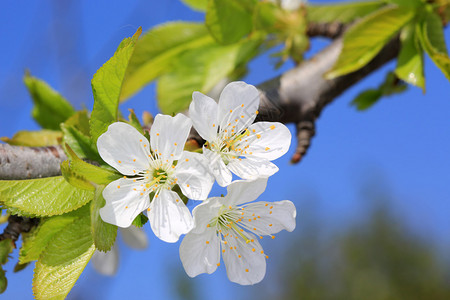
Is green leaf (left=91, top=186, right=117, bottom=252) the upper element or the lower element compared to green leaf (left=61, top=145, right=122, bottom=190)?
A: lower

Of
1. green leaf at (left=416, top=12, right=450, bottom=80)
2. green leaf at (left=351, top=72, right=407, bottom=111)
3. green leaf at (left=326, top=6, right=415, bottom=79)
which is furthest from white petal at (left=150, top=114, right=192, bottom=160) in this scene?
green leaf at (left=351, top=72, right=407, bottom=111)

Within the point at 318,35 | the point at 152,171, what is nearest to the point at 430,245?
the point at 318,35

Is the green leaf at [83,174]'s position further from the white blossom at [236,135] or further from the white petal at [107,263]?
the white petal at [107,263]

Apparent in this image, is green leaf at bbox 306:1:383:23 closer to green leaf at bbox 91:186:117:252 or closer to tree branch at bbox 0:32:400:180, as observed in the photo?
tree branch at bbox 0:32:400:180

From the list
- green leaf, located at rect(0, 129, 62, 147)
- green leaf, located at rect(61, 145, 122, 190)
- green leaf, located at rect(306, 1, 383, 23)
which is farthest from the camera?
green leaf, located at rect(306, 1, 383, 23)

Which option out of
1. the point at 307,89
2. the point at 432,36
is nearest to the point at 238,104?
the point at 307,89

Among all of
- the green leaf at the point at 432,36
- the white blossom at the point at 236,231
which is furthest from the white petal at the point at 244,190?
the green leaf at the point at 432,36
